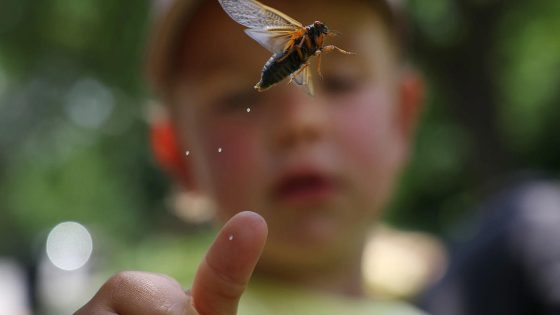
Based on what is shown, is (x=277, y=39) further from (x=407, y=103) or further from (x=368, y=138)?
(x=407, y=103)

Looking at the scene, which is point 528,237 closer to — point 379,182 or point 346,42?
point 379,182

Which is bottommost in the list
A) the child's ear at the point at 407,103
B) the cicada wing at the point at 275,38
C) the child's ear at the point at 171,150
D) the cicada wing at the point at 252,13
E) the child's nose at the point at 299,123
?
the child's ear at the point at 171,150

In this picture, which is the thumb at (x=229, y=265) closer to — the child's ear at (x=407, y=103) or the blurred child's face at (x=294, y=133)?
the blurred child's face at (x=294, y=133)

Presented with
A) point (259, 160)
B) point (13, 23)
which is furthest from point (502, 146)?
point (259, 160)

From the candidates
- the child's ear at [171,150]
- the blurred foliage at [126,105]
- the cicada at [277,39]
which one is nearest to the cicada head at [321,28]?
the cicada at [277,39]

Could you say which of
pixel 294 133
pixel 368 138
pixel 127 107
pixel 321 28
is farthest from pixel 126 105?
pixel 321 28

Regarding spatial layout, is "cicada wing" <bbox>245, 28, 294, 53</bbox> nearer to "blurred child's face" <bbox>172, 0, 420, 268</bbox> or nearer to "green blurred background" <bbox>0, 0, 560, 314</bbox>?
"blurred child's face" <bbox>172, 0, 420, 268</bbox>

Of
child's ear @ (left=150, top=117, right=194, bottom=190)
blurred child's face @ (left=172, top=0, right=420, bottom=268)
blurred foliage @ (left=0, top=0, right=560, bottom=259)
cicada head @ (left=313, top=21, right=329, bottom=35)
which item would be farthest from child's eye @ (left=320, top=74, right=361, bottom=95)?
blurred foliage @ (left=0, top=0, right=560, bottom=259)
